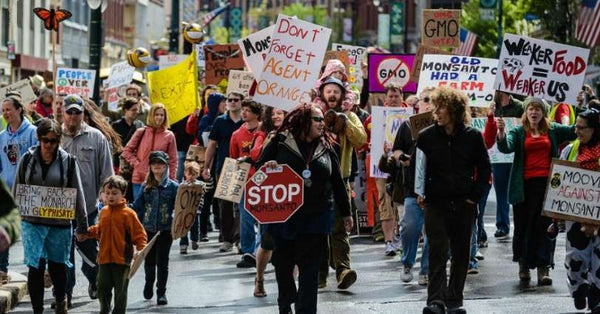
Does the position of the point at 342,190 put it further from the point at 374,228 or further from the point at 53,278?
the point at 374,228

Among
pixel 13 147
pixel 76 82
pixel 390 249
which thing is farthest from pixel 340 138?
pixel 76 82

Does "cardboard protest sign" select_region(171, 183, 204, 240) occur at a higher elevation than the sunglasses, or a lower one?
lower

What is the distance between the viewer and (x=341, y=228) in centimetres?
1327

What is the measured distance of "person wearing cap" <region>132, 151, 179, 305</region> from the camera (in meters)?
12.6

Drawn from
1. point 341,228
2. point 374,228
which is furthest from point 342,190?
point 374,228

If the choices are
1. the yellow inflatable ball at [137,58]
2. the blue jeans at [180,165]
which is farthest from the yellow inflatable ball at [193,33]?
the blue jeans at [180,165]

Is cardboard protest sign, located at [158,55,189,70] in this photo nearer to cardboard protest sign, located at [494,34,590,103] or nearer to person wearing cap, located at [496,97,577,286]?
cardboard protest sign, located at [494,34,590,103]

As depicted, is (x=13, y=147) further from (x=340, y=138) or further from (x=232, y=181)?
(x=232, y=181)

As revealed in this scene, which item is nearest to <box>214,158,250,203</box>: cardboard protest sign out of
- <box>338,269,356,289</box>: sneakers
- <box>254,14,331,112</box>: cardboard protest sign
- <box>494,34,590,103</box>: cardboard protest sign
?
<box>254,14,331,112</box>: cardboard protest sign

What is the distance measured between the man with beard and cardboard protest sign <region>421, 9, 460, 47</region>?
8.30m

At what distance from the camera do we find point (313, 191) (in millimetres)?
10875

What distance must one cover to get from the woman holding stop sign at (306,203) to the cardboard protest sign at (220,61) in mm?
11902

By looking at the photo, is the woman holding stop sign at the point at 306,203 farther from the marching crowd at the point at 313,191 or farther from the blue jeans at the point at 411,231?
the blue jeans at the point at 411,231

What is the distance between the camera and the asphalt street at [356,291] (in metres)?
12.2
